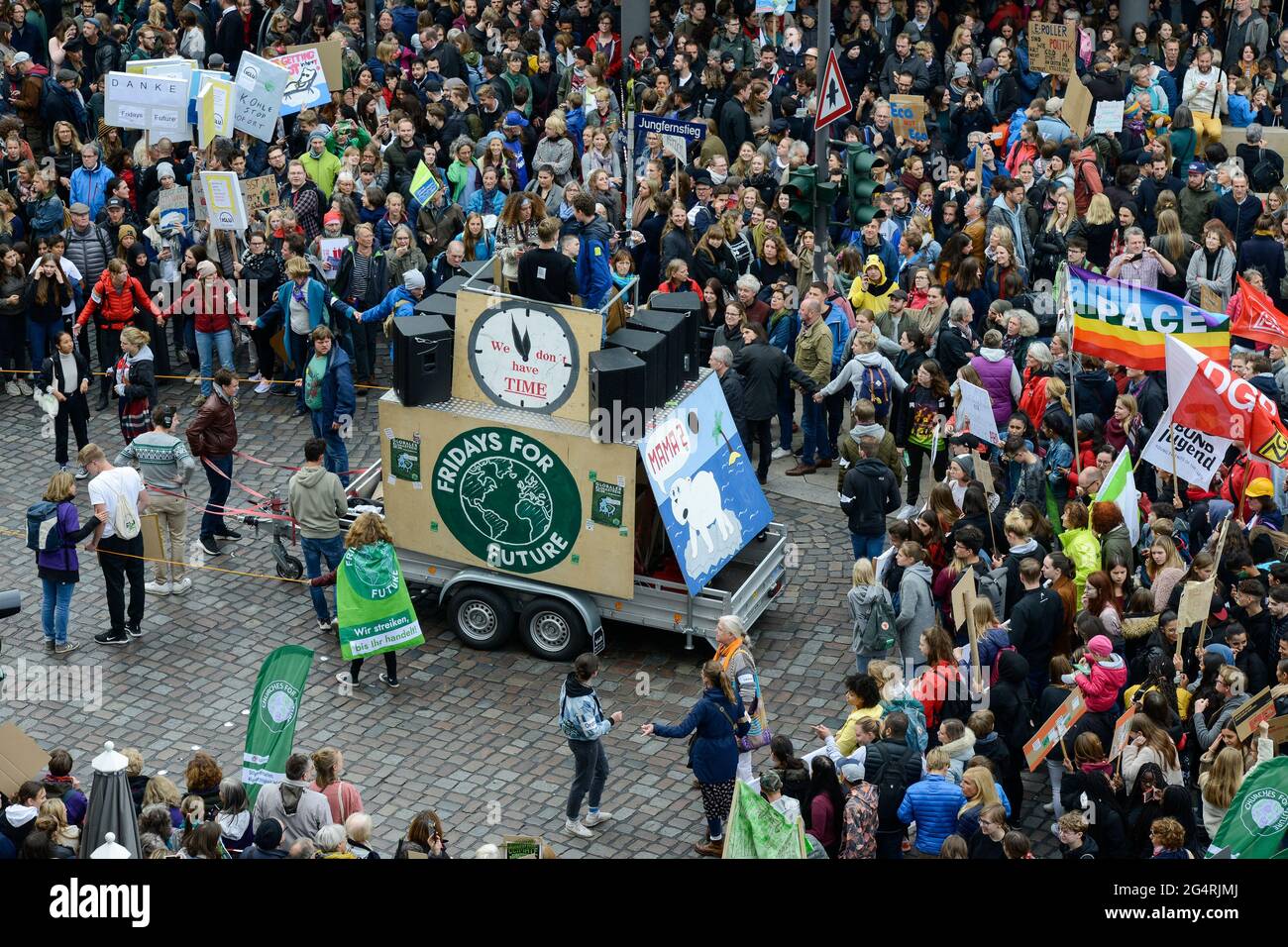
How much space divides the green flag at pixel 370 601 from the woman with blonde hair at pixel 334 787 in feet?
9.20

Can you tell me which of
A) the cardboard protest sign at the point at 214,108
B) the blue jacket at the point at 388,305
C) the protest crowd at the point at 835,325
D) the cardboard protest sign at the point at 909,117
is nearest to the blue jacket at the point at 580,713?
the protest crowd at the point at 835,325

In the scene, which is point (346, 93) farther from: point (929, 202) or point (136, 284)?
point (929, 202)

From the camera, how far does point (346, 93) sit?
23.7m

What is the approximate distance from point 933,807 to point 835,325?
24.4 ft

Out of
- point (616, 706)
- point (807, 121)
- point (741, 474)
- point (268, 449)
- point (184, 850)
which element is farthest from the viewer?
point (807, 121)

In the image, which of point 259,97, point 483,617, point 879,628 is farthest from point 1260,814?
point 259,97

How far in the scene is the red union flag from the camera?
14.2m

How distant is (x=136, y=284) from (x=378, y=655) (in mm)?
5912

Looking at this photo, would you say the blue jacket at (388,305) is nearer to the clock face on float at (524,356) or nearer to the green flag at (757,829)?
the clock face on float at (524,356)

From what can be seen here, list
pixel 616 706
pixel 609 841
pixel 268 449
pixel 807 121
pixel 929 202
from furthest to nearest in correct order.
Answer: pixel 807 121, pixel 929 202, pixel 268 449, pixel 616 706, pixel 609 841

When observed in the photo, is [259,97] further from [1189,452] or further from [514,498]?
[1189,452]

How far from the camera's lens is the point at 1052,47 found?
77.3 feet

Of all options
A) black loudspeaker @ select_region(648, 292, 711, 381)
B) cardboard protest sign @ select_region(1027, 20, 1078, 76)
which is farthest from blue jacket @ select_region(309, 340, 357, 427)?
cardboard protest sign @ select_region(1027, 20, 1078, 76)

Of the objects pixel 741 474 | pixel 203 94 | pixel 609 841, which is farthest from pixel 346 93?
pixel 609 841
